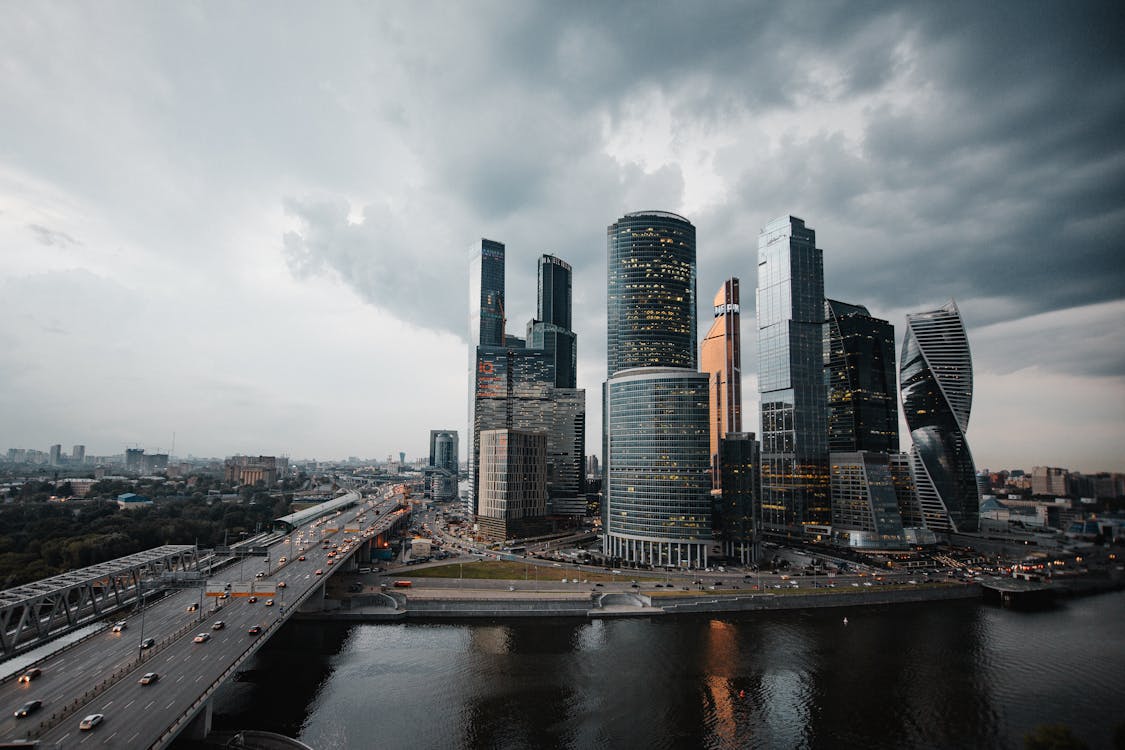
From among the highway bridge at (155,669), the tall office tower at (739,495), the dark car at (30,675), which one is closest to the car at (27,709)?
the highway bridge at (155,669)

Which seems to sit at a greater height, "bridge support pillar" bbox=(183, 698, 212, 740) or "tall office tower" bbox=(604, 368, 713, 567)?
"tall office tower" bbox=(604, 368, 713, 567)

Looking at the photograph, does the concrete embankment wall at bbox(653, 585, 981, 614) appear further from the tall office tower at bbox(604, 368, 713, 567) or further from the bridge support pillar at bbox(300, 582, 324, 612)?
the bridge support pillar at bbox(300, 582, 324, 612)

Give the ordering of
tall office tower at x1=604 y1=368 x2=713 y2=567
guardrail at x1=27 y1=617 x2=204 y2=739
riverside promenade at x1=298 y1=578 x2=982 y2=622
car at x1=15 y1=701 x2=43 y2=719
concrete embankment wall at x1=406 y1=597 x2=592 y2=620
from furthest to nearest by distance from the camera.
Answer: tall office tower at x1=604 y1=368 x2=713 y2=567
concrete embankment wall at x1=406 y1=597 x2=592 y2=620
riverside promenade at x1=298 y1=578 x2=982 y2=622
car at x1=15 y1=701 x2=43 y2=719
guardrail at x1=27 y1=617 x2=204 y2=739

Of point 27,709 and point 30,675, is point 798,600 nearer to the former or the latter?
point 27,709

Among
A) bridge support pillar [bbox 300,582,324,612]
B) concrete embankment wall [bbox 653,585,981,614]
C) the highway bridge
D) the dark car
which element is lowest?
concrete embankment wall [bbox 653,585,981,614]

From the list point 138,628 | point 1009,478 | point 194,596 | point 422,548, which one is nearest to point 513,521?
point 422,548

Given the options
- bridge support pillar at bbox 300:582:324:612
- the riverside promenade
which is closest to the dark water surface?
bridge support pillar at bbox 300:582:324:612

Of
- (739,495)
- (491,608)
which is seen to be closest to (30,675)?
(491,608)

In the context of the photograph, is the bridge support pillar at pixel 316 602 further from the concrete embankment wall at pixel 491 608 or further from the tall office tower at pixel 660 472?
the tall office tower at pixel 660 472
